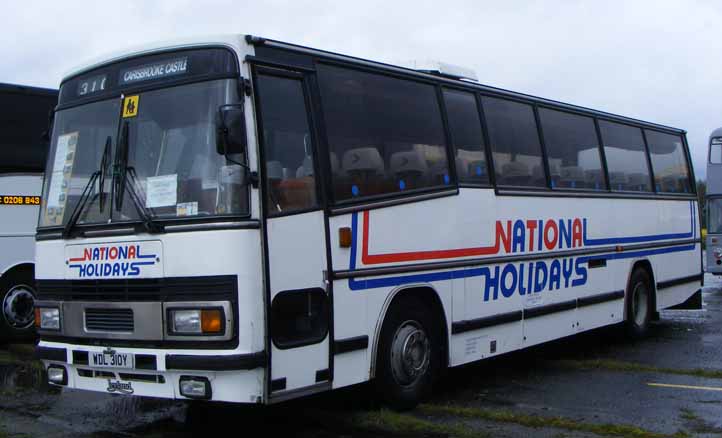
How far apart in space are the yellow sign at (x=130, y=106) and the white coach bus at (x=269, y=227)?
1 cm

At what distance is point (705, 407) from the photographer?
816 centimetres

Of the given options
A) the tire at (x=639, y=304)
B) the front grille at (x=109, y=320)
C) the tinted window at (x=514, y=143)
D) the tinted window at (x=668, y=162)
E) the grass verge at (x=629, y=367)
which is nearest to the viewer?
the front grille at (x=109, y=320)

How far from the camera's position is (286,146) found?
685 centimetres

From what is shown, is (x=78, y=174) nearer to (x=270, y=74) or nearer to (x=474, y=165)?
(x=270, y=74)

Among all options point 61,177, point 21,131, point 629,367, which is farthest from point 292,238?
point 21,131

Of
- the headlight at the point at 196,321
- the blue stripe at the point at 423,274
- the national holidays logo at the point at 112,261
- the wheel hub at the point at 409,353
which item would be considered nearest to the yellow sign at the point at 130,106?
the national holidays logo at the point at 112,261

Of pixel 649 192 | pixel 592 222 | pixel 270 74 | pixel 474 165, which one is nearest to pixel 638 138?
pixel 649 192

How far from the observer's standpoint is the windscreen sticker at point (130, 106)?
270 inches

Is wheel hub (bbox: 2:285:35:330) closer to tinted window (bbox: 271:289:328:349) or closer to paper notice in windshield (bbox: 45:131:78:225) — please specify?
paper notice in windshield (bbox: 45:131:78:225)

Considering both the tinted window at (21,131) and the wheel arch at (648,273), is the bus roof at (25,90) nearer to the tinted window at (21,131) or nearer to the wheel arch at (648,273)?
the tinted window at (21,131)

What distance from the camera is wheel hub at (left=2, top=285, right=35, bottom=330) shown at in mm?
12031

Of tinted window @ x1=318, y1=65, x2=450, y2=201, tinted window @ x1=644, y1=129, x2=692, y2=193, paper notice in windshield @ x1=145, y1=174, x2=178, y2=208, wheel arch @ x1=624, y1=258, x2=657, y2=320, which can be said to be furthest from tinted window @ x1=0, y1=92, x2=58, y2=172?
tinted window @ x1=644, y1=129, x2=692, y2=193

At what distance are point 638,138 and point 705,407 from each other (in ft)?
20.2

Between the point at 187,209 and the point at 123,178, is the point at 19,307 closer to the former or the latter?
the point at 123,178
